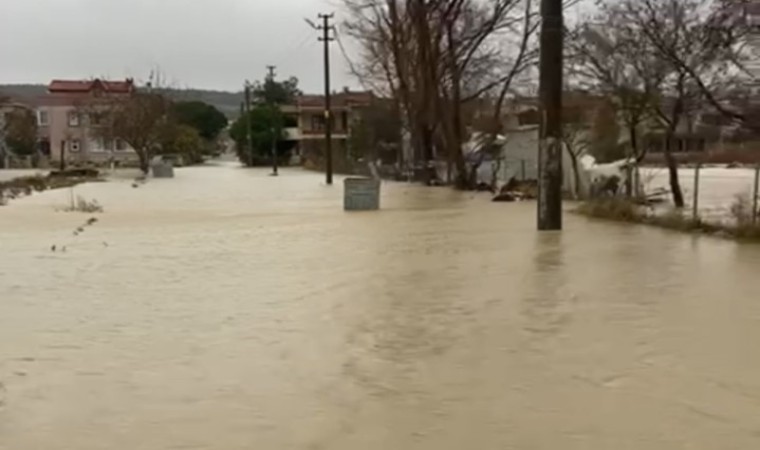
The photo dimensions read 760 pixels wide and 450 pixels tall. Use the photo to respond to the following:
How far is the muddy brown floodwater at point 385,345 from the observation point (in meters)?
6.05

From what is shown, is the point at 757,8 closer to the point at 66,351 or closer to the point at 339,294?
the point at 339,294

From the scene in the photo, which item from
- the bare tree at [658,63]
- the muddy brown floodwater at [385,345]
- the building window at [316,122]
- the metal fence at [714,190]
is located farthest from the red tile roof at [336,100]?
the muddy brown floodwater at [385,345]

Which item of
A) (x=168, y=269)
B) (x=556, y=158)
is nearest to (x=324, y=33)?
(x=556, y=158)

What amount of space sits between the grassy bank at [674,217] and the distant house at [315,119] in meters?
59.6

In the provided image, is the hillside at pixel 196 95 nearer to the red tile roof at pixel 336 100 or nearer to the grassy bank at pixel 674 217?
the red tile roof at pixel 336 100

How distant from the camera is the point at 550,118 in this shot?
2008 cm

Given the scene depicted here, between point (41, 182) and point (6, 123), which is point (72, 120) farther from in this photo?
point (41, 182)

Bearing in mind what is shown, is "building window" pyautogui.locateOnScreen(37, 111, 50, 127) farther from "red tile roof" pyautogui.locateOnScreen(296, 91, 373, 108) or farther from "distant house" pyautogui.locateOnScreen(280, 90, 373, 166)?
"red tile roof" pyautogui.locateOnScreen(296, 91, 373, 108)

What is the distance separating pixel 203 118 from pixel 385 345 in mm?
106953

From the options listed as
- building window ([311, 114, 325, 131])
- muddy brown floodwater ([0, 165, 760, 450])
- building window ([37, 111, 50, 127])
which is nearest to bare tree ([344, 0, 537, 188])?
muddy brown floodwater ([0, 165, 760, 450])

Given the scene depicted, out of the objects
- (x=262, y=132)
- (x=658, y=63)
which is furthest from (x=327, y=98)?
(x=262, y=132)

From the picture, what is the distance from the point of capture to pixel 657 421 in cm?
605

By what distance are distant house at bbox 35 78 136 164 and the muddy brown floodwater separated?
7561 cm

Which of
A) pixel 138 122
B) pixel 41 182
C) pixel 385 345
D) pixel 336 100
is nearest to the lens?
pixel 385 345
